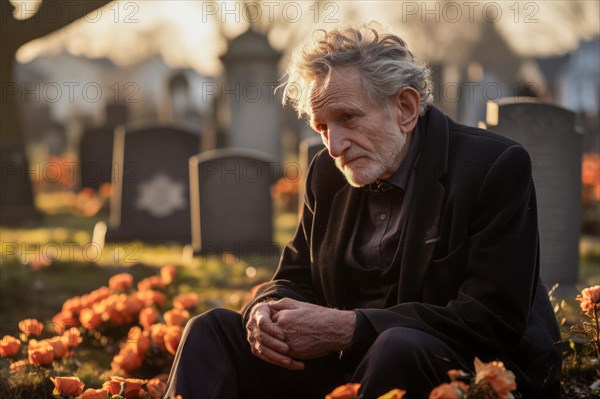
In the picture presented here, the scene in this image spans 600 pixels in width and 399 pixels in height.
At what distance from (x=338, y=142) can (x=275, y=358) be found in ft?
2.73

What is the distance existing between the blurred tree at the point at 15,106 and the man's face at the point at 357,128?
Result: 7345mm

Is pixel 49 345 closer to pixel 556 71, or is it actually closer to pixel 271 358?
pixel 271 358

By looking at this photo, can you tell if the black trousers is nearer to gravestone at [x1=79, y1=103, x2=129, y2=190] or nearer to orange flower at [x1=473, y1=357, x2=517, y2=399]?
orange flower at [x1=473, y1=357, x2=517, y2=399]

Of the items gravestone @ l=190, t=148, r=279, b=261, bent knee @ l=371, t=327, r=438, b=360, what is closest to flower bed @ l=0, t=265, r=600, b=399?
bent knee @ l=371, t=327, r=438, b=360

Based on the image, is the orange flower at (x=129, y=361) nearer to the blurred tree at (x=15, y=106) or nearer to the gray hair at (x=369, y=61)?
the gray hair at (x=369, y=61)

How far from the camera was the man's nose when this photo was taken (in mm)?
3367

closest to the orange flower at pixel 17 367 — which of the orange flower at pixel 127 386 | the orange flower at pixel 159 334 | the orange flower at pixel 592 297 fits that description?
the orange flower at pixel 159 334

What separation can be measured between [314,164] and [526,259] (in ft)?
3.57

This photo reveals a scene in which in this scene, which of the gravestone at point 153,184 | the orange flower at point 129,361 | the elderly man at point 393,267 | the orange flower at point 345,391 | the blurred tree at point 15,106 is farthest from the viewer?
the blurred tree at point 15,106

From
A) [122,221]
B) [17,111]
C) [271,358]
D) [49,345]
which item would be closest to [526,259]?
[271,358]

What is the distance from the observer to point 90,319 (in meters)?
5.12

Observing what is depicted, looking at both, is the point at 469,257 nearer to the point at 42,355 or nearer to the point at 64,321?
the point at 42,355

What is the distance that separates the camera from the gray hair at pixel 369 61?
3271 mm

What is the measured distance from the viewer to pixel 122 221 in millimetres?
10664
